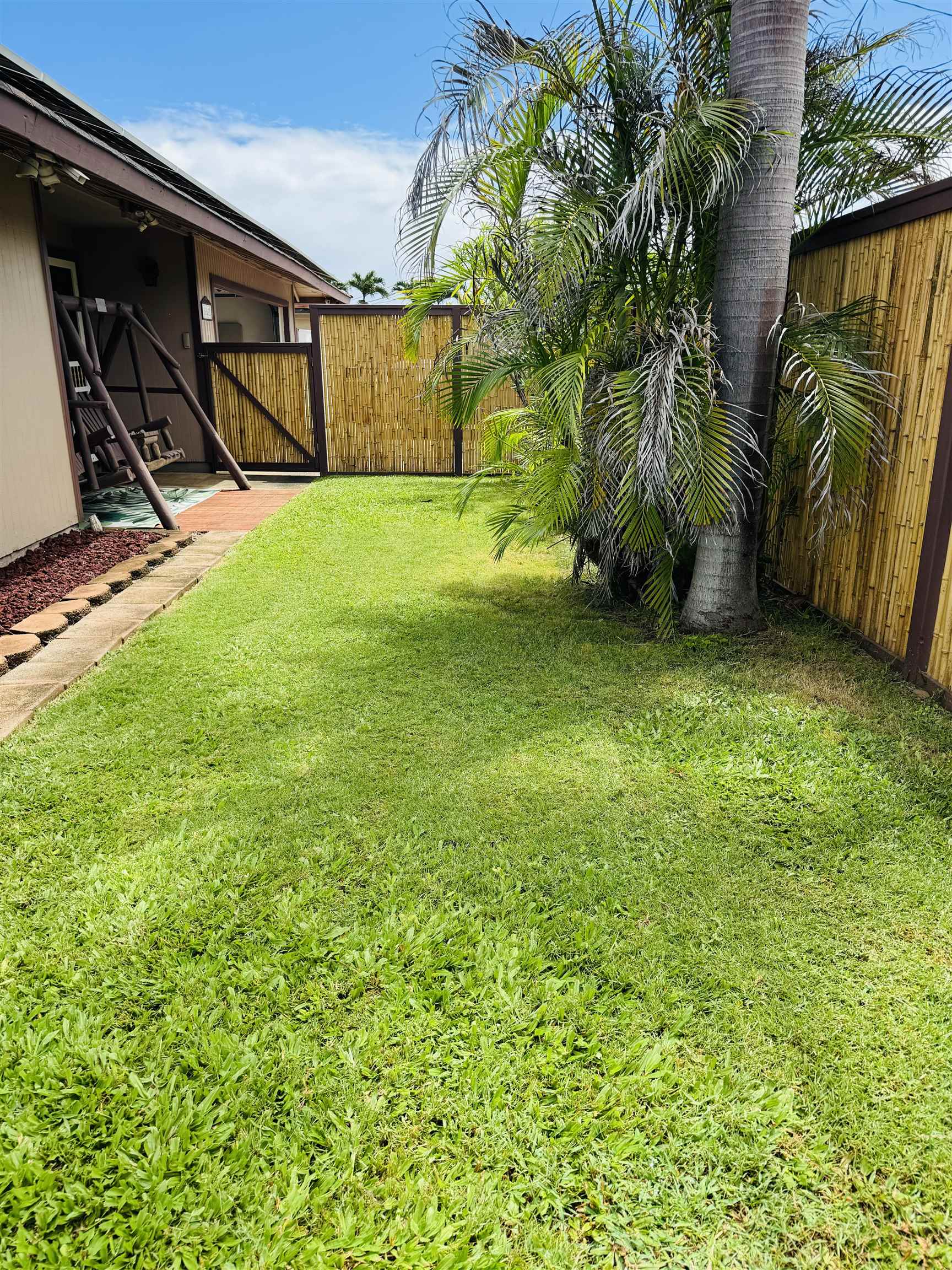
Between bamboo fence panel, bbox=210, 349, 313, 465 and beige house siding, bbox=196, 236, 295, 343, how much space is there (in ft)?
2.09

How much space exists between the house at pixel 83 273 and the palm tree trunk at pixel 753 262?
3733mm

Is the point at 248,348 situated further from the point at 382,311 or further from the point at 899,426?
the point at 899,426

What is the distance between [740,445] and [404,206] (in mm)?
2105

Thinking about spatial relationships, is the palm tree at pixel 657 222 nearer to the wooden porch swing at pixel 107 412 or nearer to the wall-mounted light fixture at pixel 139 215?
the wooden porch swing at pixel 107 412

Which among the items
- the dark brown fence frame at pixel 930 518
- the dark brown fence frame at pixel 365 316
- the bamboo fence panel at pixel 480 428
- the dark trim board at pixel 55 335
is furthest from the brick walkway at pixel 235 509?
the dark brown fence frame at pixel 930 518

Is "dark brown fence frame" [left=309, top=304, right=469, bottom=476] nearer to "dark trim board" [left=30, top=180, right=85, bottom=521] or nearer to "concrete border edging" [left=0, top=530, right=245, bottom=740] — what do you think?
"dark trim board" [left=30, top=180, right=85, bottom=521]

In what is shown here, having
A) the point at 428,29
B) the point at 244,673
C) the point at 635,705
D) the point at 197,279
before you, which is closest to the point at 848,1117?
the point at 635,705

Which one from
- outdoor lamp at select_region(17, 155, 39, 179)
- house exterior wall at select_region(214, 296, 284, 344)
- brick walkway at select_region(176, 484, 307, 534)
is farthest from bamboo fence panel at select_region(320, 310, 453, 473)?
house exterior wall at select_region(214, 296, 284, 344)

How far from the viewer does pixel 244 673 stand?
12.8 feet

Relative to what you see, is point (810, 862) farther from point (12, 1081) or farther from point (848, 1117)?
point (12, 1081)

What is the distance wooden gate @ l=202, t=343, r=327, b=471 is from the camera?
1034 centimetres

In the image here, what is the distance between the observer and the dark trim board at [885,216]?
10.9 feet

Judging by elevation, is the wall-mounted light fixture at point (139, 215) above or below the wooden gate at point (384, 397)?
above

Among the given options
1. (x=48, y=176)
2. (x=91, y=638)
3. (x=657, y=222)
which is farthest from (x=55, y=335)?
(x=657, y=222)
